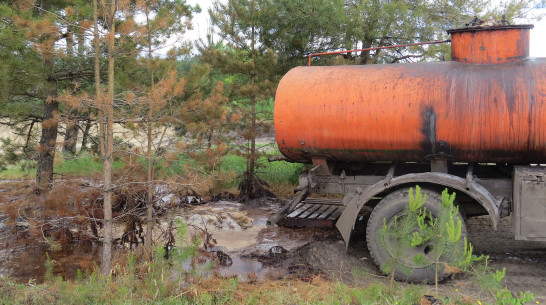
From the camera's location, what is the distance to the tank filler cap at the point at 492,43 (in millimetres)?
5914

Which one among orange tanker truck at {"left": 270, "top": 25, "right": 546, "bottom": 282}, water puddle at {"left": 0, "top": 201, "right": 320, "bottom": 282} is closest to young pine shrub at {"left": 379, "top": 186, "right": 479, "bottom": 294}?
orange tanker truck at {"left": 270, "top": 25, "right": 546, "bottom": 282}

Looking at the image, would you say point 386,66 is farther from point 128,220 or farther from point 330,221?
point 128,220

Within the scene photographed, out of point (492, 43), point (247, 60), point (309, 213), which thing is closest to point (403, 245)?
point (309, 213)

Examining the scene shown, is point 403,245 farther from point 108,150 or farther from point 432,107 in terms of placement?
point 108,150

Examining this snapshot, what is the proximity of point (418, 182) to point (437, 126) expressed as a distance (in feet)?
2.36

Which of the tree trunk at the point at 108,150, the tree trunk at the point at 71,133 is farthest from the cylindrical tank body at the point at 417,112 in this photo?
the tree trunk at the point at 71,133

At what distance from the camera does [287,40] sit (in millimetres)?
11125

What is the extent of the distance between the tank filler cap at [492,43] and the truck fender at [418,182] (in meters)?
1.56

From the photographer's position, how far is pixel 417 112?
19.0ft

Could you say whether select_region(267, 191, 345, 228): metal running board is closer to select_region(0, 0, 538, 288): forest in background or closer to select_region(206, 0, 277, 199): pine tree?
select_region(0, 0, 538, 288): forest in background

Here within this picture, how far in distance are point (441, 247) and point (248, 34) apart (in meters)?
8.05

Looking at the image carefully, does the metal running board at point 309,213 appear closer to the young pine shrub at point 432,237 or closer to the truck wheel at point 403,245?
the truck wheel at point 403,245

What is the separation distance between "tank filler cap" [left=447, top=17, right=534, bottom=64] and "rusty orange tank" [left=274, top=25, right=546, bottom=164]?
11mm

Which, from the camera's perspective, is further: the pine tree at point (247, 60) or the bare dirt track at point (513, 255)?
the pine tree at point (247, 60)
